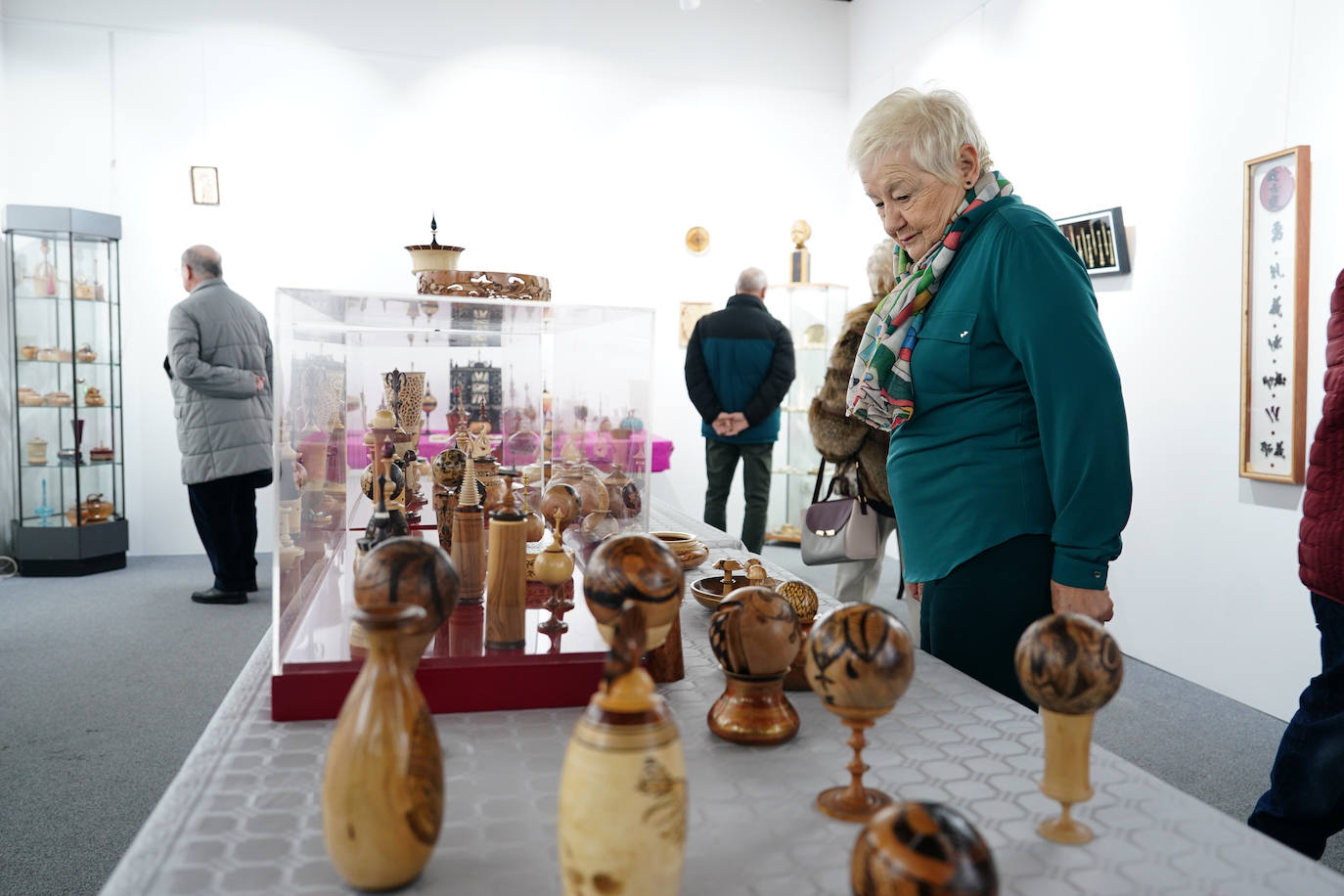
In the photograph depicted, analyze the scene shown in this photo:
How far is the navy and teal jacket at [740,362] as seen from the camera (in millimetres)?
5125

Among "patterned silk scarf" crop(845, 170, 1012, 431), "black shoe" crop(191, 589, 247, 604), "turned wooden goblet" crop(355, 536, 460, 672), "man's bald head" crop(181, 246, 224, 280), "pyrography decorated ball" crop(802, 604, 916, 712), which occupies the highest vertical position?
"man's bald head" crop(181, 246, 224, 280)

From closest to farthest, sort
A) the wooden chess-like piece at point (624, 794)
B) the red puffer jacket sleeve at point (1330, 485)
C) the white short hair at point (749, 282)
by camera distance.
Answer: the wooden chess-like piece at point (624, 794), the red puffer jacket sleeve at point (1330, 485), the white short hair at point (749, 282)

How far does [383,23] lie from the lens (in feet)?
19.9

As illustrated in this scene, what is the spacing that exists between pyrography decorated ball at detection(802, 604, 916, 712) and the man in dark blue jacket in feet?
14.1

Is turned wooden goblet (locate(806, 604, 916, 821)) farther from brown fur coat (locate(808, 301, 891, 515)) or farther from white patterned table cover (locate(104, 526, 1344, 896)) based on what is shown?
brown fur coat (locate(808, 301, 891, 515))

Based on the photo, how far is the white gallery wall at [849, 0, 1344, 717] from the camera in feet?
10.4

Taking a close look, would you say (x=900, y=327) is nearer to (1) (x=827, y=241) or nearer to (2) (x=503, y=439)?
(2) (x=503, y=439)

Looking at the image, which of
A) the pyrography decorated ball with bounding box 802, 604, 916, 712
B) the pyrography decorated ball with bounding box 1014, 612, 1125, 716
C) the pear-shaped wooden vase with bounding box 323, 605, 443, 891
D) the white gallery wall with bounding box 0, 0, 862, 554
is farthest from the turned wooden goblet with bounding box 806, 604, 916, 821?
the white gallery wall with bounding box 0, 0, 862, 554

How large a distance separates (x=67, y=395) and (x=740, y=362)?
4028 mm

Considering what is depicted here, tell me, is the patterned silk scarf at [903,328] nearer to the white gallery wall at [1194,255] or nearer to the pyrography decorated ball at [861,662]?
the pyrography decorated ball at [861,662]

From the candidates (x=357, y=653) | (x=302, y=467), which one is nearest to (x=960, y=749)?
(x=357, y=653)

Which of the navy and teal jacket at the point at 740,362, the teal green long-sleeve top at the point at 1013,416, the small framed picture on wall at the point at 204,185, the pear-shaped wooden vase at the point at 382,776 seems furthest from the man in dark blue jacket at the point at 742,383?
the pear-shaped wooden vase at the point at 382,776

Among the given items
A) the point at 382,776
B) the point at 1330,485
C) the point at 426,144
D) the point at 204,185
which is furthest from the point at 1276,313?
the point at 204,185

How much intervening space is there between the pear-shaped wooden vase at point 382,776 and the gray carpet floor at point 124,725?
1957 millimetres
